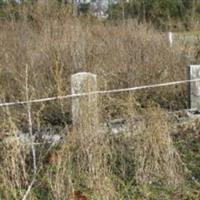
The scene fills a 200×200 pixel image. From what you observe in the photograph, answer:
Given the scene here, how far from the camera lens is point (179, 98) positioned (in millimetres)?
7199

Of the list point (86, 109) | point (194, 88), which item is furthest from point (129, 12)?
point (86, 109)

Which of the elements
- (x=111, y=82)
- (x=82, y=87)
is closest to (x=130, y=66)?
(x=111, y=82)

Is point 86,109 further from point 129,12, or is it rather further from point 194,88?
point 129,12

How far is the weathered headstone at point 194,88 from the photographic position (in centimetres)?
678

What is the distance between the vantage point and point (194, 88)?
6.79 metres

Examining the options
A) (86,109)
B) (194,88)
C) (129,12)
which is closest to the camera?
(86,109)

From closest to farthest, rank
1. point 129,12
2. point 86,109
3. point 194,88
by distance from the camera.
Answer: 1. point 86,109
2. point 194,88
3. point 129,12

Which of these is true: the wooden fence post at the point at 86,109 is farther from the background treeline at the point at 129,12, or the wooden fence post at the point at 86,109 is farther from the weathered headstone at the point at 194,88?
the background treeline at the point at 129,12

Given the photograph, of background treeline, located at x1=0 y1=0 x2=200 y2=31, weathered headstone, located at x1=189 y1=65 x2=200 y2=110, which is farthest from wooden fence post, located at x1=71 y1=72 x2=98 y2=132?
background treeline, located at x1=0 y1=0 x2=200 y2=31

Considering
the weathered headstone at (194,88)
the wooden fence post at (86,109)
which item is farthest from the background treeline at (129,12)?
the wooden fence post at (86,109)

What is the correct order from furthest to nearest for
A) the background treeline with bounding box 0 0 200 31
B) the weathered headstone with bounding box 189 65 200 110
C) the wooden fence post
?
the background treeline with bounding box 0 0 200 31 < the weathered headstone with bounding box 189 65 200 110 < the wooden fence post

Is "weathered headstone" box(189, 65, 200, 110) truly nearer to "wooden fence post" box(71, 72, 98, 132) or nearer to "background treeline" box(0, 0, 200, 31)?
"wooden fence post" box(71, 72, 98, 132)

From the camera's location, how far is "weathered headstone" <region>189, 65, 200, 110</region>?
267 inches

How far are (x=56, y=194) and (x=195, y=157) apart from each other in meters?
1.61
